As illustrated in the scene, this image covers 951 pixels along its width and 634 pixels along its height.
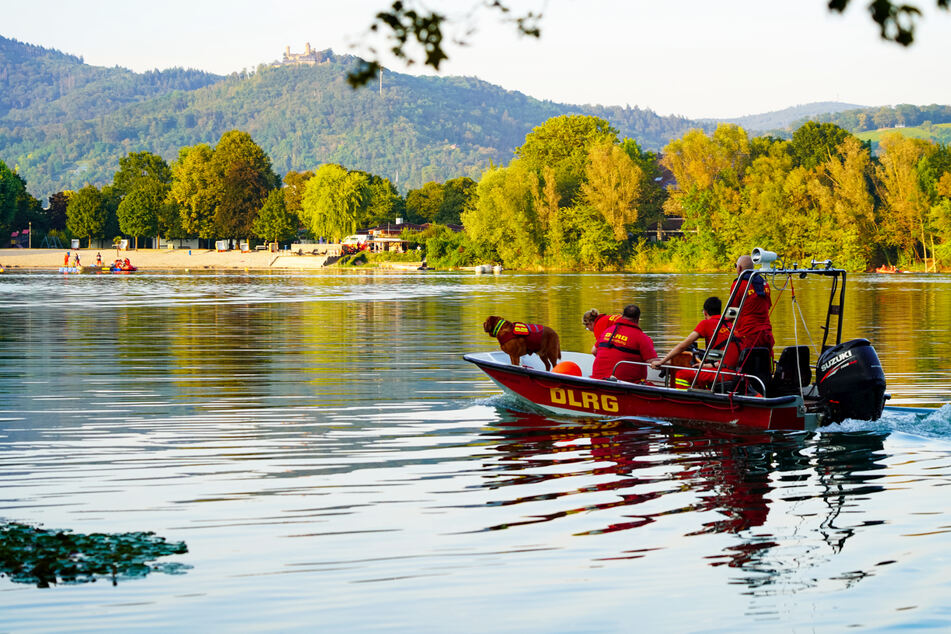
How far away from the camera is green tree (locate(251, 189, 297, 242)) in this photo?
154750 millimetres

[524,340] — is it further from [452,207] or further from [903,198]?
[452,207]

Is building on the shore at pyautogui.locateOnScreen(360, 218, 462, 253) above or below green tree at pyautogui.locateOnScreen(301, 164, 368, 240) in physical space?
below

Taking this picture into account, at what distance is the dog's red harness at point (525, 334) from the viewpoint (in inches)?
685

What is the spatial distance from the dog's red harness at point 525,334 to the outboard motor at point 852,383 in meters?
4.64

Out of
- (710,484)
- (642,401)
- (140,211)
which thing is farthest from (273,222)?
(710,484)

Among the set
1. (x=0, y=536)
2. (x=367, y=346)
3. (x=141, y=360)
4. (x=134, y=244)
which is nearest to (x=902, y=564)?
(x=0, y=536)

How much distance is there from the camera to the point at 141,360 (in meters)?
25.0

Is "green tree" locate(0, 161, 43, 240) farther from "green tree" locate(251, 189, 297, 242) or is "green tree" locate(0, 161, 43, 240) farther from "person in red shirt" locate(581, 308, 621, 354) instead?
"person in red shirt" locate(581, 308, 621, 354)

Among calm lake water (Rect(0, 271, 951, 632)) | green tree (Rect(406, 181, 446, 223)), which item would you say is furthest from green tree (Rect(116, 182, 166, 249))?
calm lake water (Rect(0, 271, 951, 632))

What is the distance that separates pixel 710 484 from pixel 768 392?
13.0ft

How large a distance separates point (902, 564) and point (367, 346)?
845 inches

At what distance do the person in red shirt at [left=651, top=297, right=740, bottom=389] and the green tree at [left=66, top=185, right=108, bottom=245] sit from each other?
156213 millimetres

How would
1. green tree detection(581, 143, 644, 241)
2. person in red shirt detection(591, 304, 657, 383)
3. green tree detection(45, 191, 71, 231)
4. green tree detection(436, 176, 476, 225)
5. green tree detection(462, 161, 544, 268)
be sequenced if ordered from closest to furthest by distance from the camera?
person in red shirt detection(591, 304, 657, 383), green tree detection(581, 143, 644, 241), green tree detection(462, 161, 544, 268), green tree detection(436, 176, 476, 225), green tree detection(45, 191, 71, 231)

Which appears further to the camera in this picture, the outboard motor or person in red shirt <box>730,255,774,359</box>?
person in red shirt <box>730,255,774,359</box>
